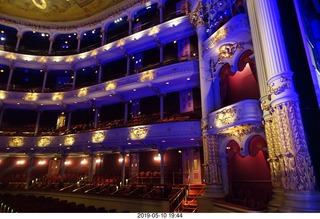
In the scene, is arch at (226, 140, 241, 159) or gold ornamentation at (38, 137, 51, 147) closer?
arch at (226, 140, 241, 159)

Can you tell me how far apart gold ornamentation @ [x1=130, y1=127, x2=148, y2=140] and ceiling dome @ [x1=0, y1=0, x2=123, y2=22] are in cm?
1207

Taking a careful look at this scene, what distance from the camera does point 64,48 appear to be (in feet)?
71.1

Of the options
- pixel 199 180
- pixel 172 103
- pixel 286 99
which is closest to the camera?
pixel 286 99

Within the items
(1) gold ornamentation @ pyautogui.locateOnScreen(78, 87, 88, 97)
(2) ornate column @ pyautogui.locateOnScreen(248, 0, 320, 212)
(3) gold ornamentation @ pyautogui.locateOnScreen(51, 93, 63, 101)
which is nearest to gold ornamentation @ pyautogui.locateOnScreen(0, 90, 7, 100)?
(3) gold ornamentation @ pyautogui.locateOnScreen(51, 93, 63, 101)

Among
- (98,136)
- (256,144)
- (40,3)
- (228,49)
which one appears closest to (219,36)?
(228,49)

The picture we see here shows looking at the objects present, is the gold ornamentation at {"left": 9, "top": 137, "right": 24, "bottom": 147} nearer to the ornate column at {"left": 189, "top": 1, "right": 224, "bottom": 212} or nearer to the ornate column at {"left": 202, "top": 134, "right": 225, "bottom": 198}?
the ornate column at {"left": 189, "top": 1, "right": 224, "bottom": 212}

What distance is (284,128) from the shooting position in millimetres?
5777

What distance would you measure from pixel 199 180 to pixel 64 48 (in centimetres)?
1829

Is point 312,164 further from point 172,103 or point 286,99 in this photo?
point 172,103

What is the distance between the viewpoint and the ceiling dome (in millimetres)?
18344

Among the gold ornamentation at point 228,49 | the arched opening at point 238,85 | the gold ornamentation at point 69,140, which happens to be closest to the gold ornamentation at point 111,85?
the gold ornamentation at point 69,140

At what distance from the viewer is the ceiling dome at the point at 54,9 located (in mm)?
18344

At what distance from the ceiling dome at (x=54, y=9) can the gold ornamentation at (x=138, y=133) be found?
1207 cm

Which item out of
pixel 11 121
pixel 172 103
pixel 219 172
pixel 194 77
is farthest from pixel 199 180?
pixel 11 121
